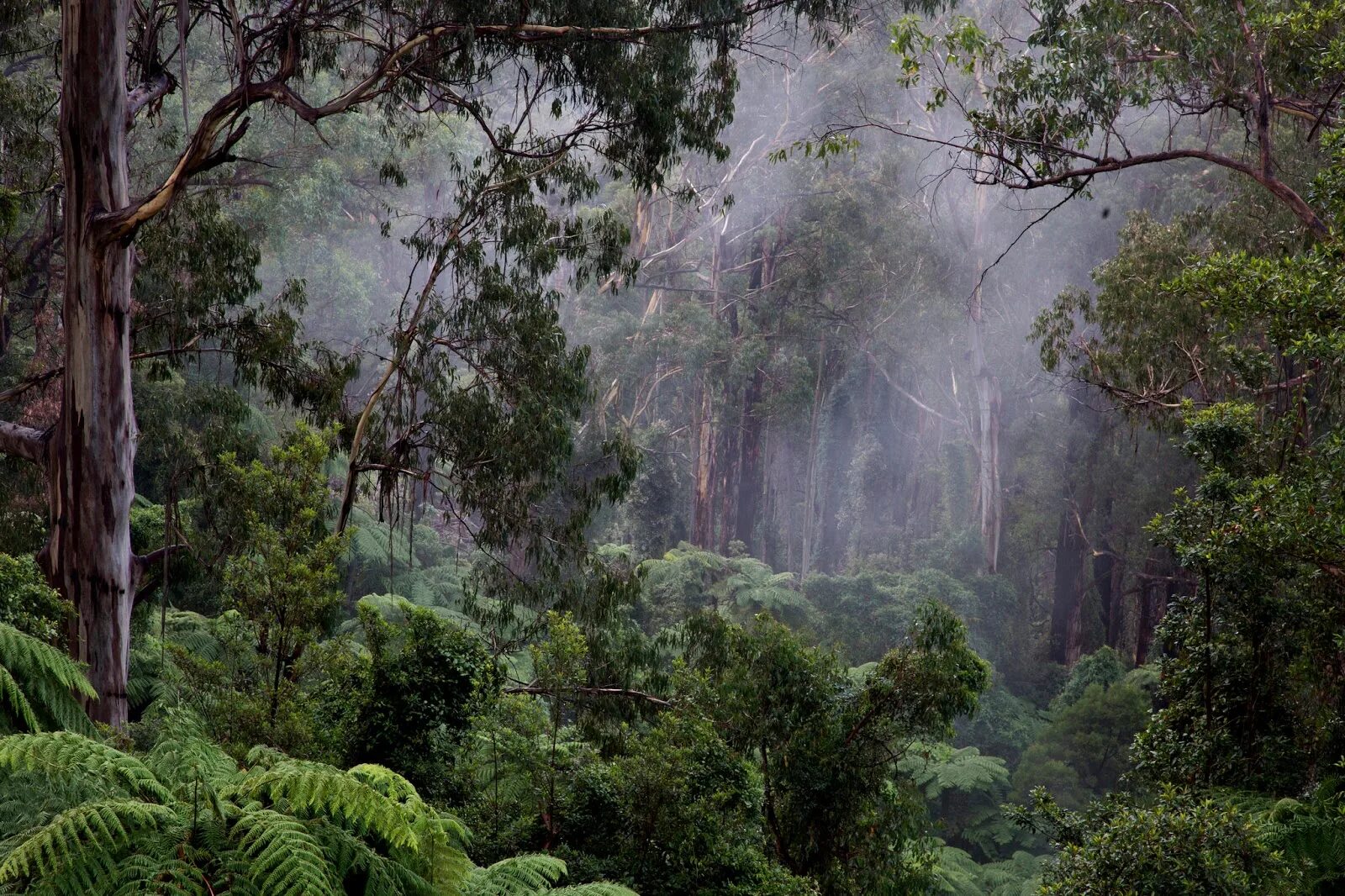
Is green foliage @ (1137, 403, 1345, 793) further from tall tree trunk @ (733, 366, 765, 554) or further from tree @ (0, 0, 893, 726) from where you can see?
tall tree trunk @ (733, 366, 765, 554)

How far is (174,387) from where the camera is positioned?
1248 centimetres

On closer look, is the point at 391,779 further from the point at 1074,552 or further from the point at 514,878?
the point at 1074,552

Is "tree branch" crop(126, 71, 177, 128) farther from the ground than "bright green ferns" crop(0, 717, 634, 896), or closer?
farther from the ground

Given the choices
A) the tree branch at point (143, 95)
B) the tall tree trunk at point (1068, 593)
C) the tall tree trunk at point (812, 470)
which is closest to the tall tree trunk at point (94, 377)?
the tree branch at point (143, 95)

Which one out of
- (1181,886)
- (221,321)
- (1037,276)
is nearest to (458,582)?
(221,321)

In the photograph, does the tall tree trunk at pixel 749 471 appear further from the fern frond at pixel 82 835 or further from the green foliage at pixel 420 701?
the fern frond at pixel 82 835

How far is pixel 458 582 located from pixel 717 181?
13.3m

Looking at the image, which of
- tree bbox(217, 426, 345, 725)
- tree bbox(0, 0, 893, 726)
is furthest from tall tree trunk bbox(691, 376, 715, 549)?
tree bbox(217, 426, 345, 725)

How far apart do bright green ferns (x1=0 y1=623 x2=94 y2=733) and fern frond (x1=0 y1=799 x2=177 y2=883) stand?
81 centimetres

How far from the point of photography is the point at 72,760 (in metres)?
2.14

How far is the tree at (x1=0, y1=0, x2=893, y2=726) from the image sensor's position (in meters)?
7.32

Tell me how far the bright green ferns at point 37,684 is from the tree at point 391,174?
473 cm

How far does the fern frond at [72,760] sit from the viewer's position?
6.82 ft

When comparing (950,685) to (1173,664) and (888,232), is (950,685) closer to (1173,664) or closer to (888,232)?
(1173,664)
